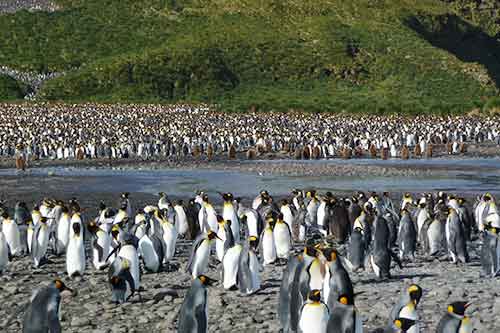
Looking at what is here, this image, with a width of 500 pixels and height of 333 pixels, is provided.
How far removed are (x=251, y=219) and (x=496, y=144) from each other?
29408 millimetres

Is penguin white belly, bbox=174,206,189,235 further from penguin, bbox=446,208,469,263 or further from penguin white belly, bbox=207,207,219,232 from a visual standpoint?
penguin, bbox=446,208,469,263

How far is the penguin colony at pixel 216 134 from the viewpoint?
3559 centimetres

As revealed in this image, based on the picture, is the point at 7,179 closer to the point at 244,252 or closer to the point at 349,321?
the point at 244,252

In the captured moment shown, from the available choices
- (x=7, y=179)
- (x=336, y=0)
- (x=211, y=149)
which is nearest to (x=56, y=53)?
(x=336, y=0)

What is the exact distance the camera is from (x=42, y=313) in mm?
7781

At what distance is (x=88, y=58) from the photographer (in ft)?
253

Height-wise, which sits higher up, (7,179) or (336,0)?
(336,0)

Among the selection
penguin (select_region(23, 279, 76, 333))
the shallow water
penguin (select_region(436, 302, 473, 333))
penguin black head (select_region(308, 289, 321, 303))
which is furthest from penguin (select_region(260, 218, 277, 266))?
the shallow water

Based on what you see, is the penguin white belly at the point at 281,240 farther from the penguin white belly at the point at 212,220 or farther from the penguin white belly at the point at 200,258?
the penguin white belly at the point at 212,220

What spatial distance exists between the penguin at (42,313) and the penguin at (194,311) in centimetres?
120

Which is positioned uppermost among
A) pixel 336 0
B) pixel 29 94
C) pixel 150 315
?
pixel 336 0

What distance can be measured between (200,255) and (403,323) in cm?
459

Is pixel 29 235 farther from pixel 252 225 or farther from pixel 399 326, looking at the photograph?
pixel 399 326

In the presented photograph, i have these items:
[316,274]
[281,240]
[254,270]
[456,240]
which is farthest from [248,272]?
[456,240]
